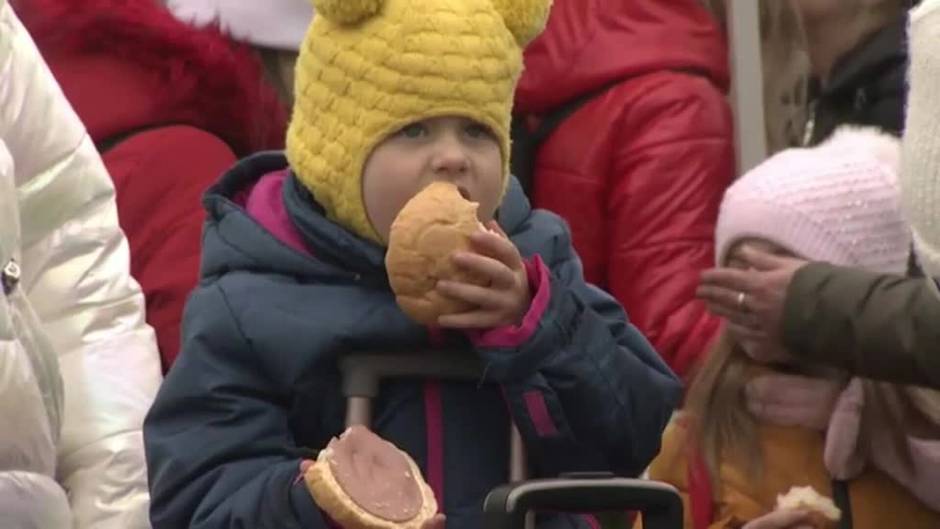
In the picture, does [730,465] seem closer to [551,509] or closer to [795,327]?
[795,327]

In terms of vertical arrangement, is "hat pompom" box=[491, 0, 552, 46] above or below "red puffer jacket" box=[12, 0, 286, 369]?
above

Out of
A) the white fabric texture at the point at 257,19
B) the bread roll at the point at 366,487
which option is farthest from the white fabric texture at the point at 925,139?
the white fabric texture at the point at 257,19

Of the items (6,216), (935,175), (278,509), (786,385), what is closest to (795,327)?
(786,385)

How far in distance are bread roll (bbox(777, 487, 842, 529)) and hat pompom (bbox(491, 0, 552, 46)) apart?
923 millimetres

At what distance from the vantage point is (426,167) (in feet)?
8.44

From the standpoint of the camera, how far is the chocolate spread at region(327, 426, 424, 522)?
236 centimetres

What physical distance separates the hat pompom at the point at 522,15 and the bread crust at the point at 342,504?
0.58 meters

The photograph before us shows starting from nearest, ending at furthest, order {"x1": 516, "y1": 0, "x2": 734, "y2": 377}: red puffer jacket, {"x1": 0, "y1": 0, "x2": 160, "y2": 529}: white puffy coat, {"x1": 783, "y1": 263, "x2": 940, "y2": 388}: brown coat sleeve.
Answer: {"x1": 783, "y1": 263, "x2": 940, "y2": 388}: brown coat sleeve, {"x1": 0, "y1": 0, "x2": 160, "y2": 529}: white puffy coat, {"x1": 516, "y1": 0, "x2": 734, "y2": 377}: red puffer jacket

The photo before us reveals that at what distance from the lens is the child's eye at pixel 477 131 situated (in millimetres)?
2623

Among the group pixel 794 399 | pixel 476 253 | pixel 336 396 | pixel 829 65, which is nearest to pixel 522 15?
pixel 476 253

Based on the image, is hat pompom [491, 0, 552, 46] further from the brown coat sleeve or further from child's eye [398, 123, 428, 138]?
Answer: the brown coat sleeve

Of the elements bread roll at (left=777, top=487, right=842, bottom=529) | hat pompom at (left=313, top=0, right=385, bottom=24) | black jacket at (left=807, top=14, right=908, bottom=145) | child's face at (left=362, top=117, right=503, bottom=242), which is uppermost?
hat pompom at (left=313, top=0, right=385, bottom=24)

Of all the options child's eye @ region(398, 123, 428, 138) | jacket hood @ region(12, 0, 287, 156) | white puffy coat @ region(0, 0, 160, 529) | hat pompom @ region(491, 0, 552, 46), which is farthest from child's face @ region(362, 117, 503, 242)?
jacket hood @ region(12, 0, 287, 156)

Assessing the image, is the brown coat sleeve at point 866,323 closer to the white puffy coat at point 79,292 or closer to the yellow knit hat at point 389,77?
the yellow knit hat at point 389,77
